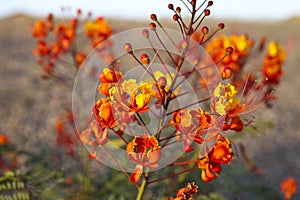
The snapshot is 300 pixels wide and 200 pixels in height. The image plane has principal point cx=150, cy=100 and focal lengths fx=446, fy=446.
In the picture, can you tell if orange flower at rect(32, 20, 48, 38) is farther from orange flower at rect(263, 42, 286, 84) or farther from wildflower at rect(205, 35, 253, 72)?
orange flower at rect(263, 42, 286, 84)

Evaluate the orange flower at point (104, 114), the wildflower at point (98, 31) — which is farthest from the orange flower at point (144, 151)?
the wildflower at point (98, 31)

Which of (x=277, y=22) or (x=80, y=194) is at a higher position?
(x=277, y=22)

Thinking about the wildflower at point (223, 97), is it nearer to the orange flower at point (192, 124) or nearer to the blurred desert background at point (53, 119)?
the orange flower at point (192, 124)

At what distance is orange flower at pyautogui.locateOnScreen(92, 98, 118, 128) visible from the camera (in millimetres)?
1583

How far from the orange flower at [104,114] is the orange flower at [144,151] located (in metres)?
0.11

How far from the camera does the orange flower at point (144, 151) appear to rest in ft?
5.13

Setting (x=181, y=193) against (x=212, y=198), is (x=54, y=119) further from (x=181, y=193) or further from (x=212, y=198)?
(x=181, y=193)

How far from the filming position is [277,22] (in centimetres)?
1984

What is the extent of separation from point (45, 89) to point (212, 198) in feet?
20.2

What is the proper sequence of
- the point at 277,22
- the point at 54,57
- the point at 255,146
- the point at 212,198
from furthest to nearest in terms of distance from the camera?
the point at 277,22, the point at 255,146, the point at 54,57, the point at 212,198

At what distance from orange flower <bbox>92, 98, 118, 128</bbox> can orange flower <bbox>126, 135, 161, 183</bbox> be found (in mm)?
106

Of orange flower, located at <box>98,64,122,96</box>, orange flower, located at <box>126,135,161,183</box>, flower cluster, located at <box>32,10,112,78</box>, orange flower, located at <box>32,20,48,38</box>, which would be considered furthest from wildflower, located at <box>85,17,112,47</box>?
orange flower, located at <box>126,135,161,183</box>

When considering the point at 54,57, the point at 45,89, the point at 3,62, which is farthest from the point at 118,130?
the point at 3,62

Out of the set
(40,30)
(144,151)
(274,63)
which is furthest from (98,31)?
(144,151)
